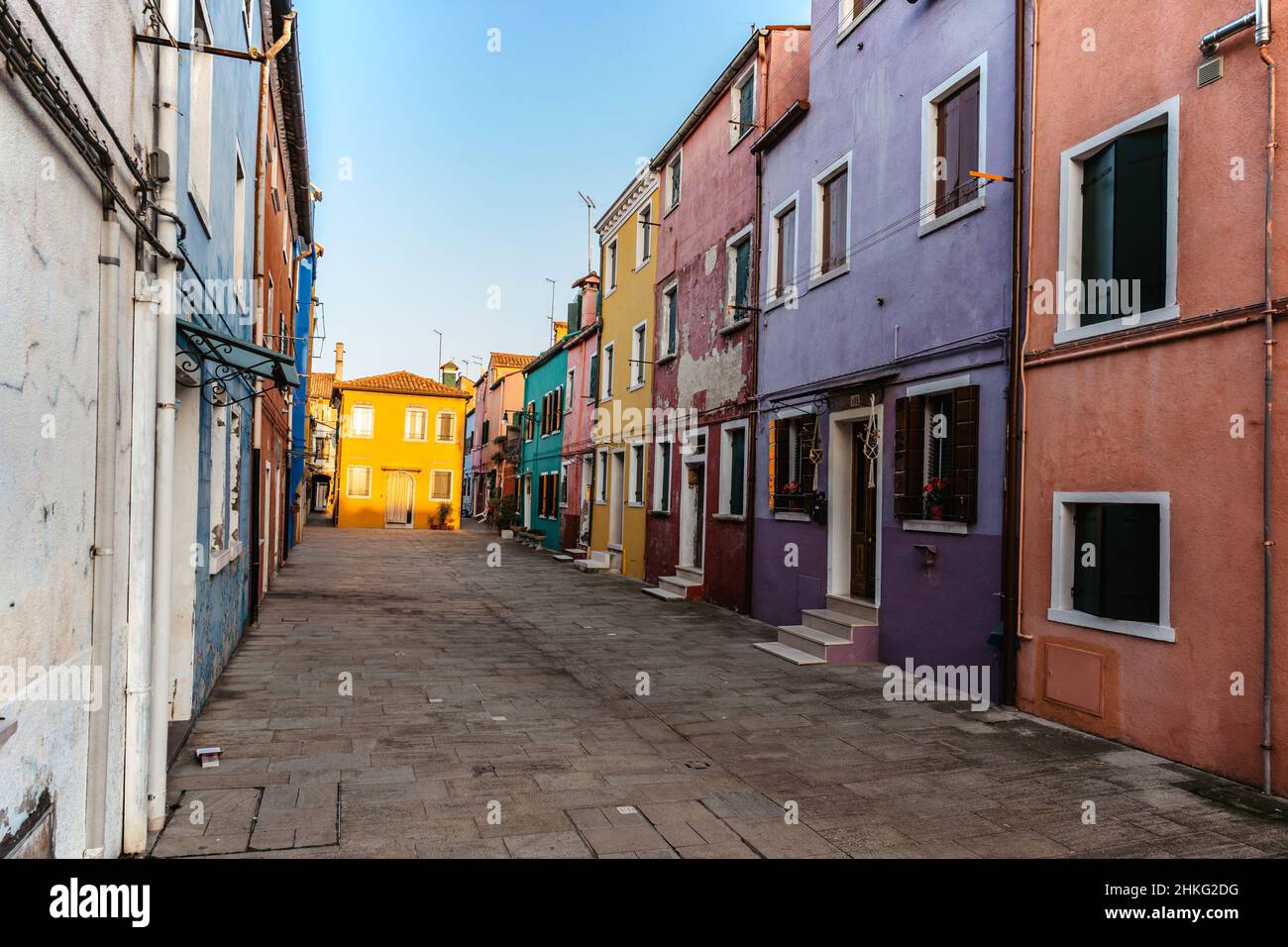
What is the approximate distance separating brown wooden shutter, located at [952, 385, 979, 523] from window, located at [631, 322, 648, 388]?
37.9 ft

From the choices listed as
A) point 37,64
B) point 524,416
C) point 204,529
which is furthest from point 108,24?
point 524,416

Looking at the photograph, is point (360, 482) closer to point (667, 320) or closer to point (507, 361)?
point (507, 361)

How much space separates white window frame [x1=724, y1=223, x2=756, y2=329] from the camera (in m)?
14.0

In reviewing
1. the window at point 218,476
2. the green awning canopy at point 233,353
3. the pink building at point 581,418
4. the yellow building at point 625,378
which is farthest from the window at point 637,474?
the green awning canopy at point 233,353

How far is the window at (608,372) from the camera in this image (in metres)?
22.5

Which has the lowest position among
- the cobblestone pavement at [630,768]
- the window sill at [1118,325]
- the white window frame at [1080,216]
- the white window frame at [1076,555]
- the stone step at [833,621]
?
the cobblestone pavement at [630,768]

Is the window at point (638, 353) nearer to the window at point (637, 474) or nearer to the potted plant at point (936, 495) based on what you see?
the window at point (637, 474)

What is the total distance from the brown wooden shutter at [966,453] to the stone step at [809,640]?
2.25 metres

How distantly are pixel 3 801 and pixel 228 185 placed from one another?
21.3 feet

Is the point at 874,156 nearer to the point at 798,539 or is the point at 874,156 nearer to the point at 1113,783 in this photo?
the point at 798,539

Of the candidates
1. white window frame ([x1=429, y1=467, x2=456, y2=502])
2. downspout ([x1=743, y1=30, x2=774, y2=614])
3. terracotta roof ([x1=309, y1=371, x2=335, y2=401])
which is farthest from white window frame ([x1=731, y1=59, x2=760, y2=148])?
terracotta roof ([x1=309, y1=371, x2=335, y2=401])

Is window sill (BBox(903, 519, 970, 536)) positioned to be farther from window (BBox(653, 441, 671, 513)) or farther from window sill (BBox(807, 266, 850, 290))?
window (BBox(653, 441, 671, 513))

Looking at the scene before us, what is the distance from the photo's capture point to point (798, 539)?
39.7 feet

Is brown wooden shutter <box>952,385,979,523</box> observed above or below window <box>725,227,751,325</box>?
below
